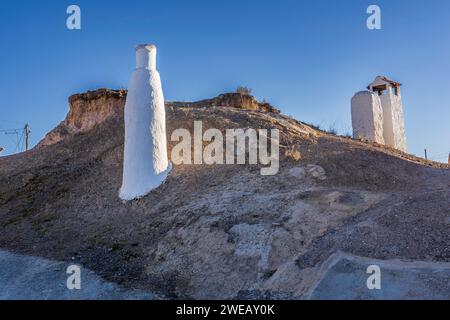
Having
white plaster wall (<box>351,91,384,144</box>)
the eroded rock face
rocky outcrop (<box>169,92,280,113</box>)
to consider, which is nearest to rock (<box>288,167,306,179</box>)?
white plaster wall (<box>351,91,384,144</box>)

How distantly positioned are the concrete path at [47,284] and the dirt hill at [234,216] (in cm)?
29

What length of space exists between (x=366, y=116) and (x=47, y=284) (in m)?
13.5

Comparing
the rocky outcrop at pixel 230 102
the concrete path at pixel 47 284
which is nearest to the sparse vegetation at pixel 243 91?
the rocky outcrop at pixel 230 102

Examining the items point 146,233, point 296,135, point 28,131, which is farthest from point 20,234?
point 28,131

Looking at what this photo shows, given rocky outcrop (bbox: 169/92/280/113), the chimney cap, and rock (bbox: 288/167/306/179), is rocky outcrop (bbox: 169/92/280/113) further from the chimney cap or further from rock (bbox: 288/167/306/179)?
rock (bbox: 288/167/306/179)

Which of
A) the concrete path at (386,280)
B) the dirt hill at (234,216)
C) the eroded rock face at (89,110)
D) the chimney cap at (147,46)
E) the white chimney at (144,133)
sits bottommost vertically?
the concrete path at (386,280)

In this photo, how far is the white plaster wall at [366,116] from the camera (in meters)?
17.6

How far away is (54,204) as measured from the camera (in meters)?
12.2

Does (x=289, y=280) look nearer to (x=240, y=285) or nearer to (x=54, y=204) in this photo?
(x=240, y=285)

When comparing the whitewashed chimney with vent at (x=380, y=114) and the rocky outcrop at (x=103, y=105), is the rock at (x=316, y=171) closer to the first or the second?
the whitewashed chimney with vent at (x=380, y=114)

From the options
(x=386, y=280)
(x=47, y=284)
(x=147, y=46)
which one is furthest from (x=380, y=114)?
(x=47, y=284)

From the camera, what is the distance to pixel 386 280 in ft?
19.4

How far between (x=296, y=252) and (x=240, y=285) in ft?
3.60

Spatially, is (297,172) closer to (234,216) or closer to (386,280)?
(234,216)
